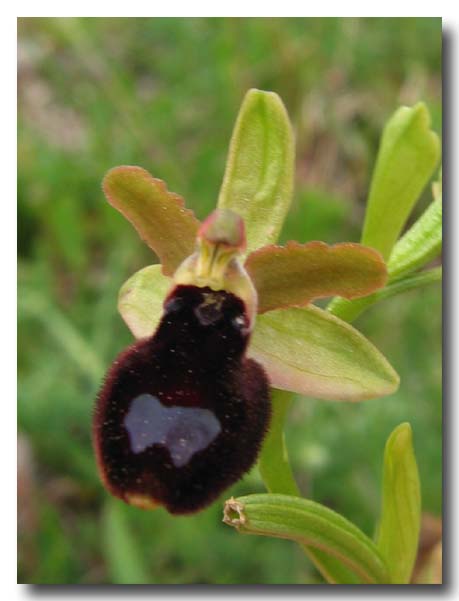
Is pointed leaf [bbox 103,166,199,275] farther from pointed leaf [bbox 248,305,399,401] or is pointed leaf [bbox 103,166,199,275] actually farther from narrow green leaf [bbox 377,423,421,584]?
narrow green leaf [bbox 377,423,421,584]

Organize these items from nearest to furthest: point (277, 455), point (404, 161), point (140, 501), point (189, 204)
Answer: point (140, 501), point (277, 455), point (404, 161), point (189, 204)

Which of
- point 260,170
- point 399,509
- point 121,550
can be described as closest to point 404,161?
point 260,170

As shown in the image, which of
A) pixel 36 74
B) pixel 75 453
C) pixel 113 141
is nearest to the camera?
pixel 75 453

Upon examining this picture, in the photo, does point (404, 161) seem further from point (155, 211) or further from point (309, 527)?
point (309, 527)

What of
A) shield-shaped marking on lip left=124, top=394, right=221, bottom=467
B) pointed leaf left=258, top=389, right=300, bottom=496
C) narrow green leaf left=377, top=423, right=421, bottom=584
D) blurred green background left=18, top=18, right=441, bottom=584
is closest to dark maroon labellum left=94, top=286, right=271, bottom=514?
shield-shaped marking on lip left=124, top=394, right=221, bottom=467
